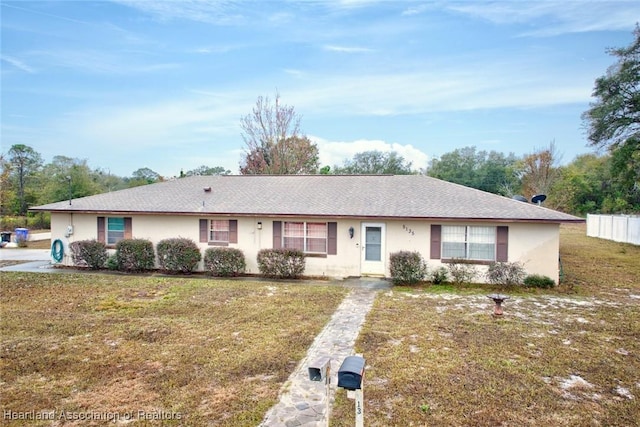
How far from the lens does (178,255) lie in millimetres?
13055

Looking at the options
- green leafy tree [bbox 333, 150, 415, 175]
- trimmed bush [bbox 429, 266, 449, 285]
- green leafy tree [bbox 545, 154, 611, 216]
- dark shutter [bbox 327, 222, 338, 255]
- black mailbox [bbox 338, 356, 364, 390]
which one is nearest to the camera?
black mailbox [bbox 338, 356, 364, 390]

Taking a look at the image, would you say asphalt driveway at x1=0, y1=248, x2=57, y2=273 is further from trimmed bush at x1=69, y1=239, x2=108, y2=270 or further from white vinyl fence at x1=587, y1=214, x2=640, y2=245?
white vinyl fence at x1=587, y1=214, x2=640, y2=245

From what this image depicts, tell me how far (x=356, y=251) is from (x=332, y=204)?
6.17ft

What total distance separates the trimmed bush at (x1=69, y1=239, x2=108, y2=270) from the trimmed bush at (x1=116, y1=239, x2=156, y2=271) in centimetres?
74

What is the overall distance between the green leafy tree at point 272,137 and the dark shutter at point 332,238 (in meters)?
21.5

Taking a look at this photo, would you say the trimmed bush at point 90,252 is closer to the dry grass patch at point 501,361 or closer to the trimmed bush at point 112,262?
the trimmed bush at point 112,262

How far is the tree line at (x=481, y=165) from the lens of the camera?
21391 mm

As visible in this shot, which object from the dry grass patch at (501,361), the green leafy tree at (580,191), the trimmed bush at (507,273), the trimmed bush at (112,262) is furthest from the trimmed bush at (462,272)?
the green leafy tree at (580,191)

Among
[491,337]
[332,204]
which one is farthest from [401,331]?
[332,204]

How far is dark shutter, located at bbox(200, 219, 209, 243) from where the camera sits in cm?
1356

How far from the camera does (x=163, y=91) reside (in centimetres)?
2120

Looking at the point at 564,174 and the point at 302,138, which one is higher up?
the point at 302,138

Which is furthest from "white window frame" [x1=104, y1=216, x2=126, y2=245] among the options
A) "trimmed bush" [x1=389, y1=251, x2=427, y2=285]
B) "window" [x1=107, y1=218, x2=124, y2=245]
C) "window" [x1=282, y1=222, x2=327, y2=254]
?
"trimmed bush" [x1=389, y1=251, x2=427, y2=285]

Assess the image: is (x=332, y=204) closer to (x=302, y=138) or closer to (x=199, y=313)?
(x=199, y=313)
